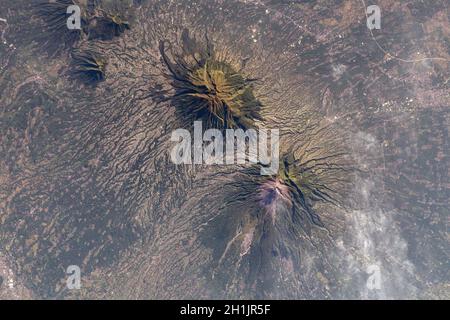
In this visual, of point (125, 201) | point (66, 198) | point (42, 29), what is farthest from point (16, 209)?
point (42, 29)

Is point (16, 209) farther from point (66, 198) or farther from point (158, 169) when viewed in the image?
point (158, 169)
